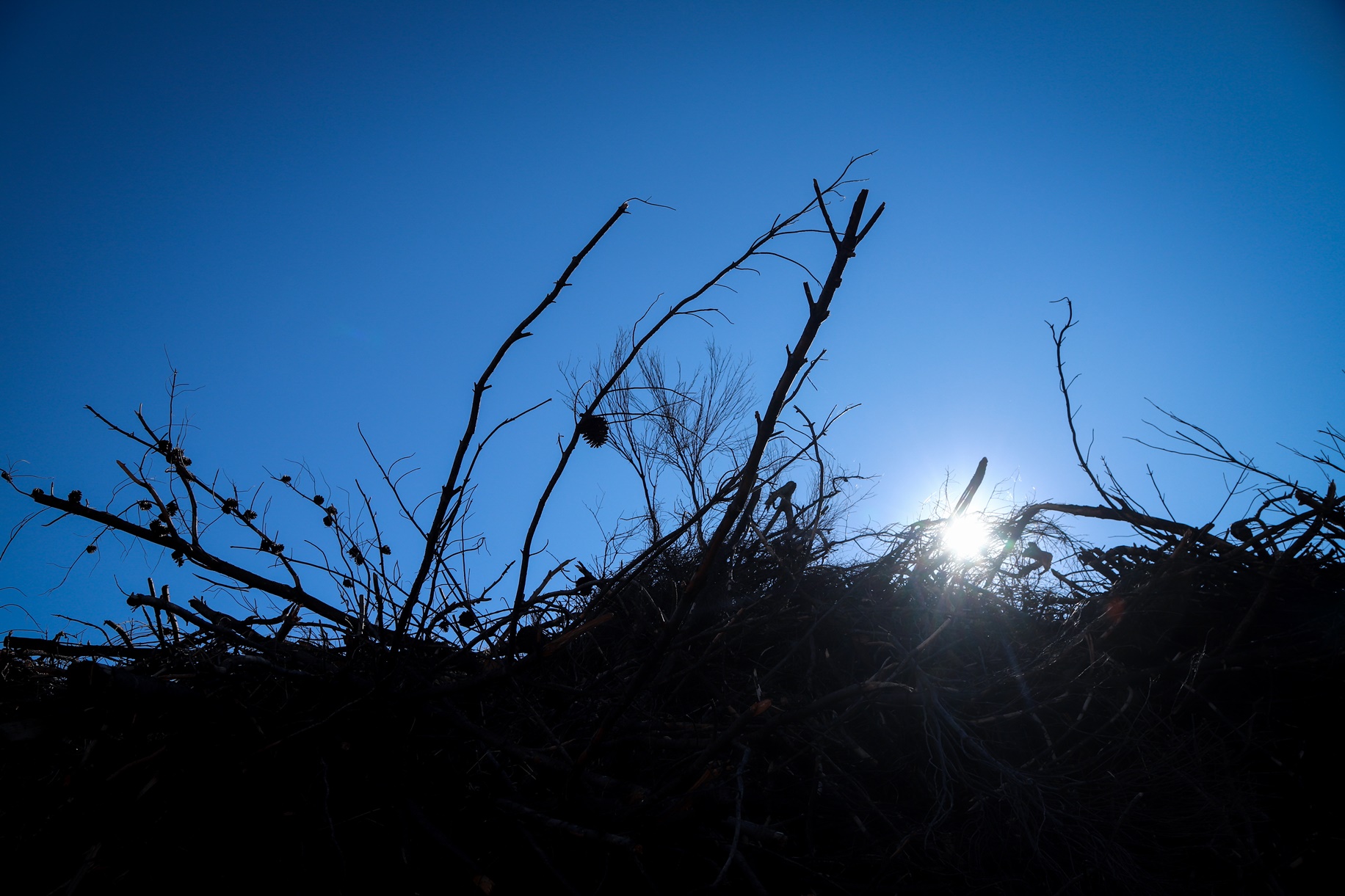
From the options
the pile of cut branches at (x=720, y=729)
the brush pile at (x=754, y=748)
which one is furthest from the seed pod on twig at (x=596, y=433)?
the brush pile at (x=754, y=748)

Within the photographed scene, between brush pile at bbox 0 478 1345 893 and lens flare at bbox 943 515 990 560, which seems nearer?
brush pile at bbox 0 478 1345 893

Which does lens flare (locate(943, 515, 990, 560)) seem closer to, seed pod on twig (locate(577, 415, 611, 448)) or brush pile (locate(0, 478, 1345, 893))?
brush pile (locate(0, 478, 1345, 893))

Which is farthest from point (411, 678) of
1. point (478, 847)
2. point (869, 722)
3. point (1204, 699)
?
point (1204, 699)

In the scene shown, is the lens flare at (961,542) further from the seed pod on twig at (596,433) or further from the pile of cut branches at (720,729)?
the seed pod on twig at (596,433)

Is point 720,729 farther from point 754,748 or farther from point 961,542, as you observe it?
point 961,542

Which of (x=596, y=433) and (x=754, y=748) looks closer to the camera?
(x=754, y=748)

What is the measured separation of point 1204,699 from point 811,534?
1562 millimetres

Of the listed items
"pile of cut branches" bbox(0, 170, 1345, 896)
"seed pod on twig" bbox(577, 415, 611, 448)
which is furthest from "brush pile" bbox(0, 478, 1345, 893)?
"seed pod on twig" bbox(577, 415, 611, 448)

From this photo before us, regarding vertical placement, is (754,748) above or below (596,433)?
below

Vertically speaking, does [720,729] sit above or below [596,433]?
below

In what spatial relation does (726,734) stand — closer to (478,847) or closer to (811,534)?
(478,847)

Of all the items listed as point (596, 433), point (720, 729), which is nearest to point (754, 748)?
point (720, 729)

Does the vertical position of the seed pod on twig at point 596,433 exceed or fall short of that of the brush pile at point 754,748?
it exceeds it

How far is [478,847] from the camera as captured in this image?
1678mm
